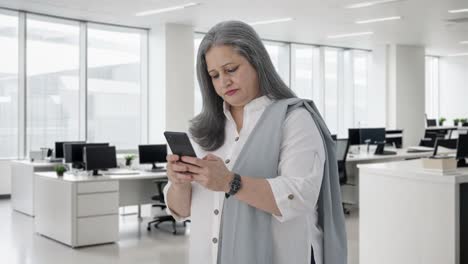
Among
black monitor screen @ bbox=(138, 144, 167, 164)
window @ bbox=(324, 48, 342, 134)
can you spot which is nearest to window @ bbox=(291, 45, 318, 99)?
window @ bbox=(324, 48, 342, 134)

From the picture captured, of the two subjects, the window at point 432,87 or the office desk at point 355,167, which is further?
the window at point 432,87

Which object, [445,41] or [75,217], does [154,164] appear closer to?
[75,217]

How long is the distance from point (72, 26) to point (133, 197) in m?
5.17

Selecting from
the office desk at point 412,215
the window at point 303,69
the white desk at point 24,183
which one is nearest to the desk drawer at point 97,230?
the white desk at point 24,183

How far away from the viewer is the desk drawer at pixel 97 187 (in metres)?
6.34

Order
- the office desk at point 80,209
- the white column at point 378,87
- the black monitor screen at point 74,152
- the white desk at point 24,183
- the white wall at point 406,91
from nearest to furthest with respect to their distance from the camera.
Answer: the office desk at point 80,209 < the black monitor screen at point 74,152 < the white desk at point 24,183 < the white wall at point 406,91 < the white column at point 378,87

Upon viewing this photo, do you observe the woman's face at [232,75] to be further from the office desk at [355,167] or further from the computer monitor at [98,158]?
A: the office desk at [355,167]

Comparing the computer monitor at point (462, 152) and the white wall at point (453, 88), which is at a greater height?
the white wall at point (453, 88)

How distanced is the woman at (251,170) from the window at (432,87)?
19.0 metres

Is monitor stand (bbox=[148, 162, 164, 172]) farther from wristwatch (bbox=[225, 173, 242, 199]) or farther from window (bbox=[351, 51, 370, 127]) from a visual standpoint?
window (bbox=[351, 51, 370, 127])

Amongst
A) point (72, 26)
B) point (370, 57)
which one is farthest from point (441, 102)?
point (72, 26)

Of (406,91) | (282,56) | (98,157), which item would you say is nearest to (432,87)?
(406,91)

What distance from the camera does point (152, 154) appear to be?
7738mm

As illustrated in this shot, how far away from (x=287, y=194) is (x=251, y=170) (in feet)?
0.46
